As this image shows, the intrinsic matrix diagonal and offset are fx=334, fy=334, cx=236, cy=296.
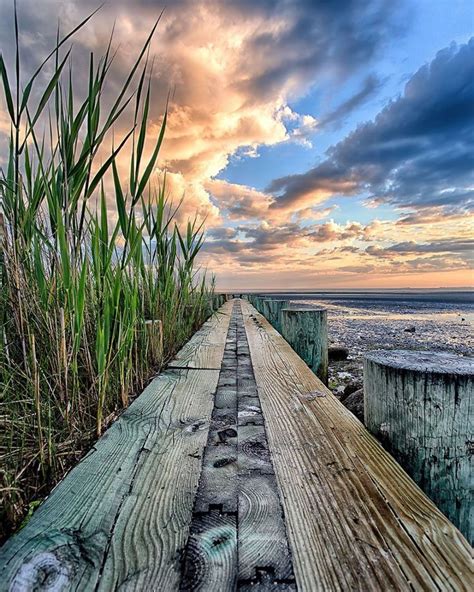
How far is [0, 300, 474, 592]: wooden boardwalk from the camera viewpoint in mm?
593

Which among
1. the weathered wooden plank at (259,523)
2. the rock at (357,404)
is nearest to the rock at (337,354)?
the rock at (357,404)

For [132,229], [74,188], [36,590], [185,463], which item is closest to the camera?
[36,590]

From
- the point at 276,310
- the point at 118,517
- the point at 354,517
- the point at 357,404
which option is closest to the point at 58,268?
the point at 118,517

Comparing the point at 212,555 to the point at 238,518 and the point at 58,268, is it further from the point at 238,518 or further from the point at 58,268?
the point at 58,268

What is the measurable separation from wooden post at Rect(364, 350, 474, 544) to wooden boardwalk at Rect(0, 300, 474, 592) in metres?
0.12

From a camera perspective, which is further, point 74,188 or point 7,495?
point 74,188

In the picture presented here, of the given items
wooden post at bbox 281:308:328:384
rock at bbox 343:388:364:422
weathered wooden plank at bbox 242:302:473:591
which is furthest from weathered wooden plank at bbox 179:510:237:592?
wooden post at bbox 281:308:328:384

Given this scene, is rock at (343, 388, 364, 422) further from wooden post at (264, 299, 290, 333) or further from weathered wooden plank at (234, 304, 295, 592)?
wooden post at (264, 299, 290, 333)

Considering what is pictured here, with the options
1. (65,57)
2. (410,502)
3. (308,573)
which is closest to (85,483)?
(308,573)

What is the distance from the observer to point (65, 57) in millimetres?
1229

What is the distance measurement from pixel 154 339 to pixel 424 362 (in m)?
1.70

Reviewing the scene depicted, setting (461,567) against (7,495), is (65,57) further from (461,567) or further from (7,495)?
(461,567)

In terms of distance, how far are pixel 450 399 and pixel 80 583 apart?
106 centimetres

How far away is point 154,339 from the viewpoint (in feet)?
7.63
